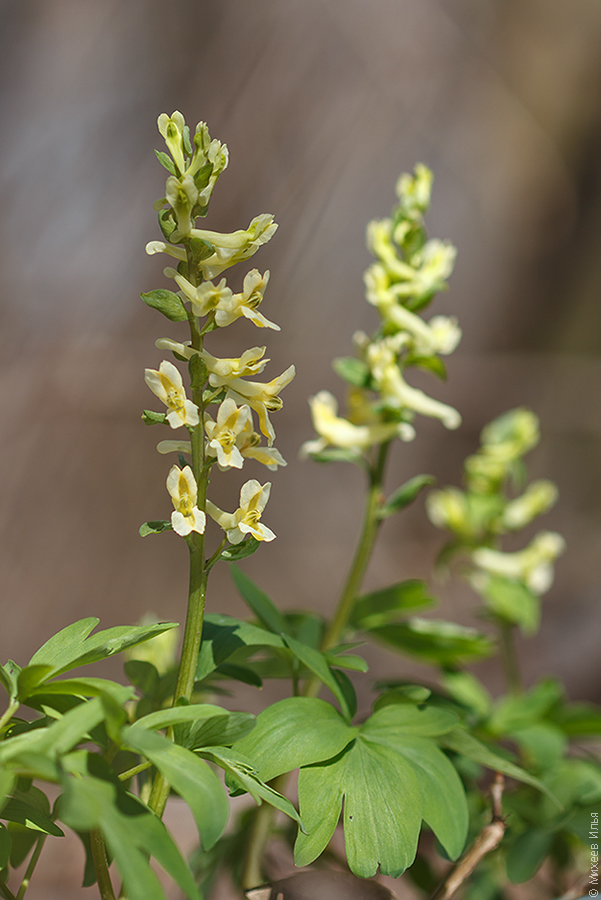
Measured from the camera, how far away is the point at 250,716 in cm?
45

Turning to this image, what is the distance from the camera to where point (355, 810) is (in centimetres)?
44

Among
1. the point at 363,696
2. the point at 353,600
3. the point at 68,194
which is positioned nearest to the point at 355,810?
the point at 353,600

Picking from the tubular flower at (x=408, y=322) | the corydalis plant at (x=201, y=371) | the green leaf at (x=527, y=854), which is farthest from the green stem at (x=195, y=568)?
the green leaf at (x=527, y=854)

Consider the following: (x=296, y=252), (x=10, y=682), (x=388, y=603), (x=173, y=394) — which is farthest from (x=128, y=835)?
(x=296, y=252)

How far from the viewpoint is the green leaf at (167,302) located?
430 mm

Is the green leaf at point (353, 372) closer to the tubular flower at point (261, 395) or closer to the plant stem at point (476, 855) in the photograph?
the tubular flower at point (261, 395)

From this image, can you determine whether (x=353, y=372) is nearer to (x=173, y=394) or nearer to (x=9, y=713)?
(x=173, y=394)

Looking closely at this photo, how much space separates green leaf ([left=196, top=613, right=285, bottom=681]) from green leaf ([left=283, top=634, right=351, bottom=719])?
3 cm

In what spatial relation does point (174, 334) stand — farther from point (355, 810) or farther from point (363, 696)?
point (355, 810)

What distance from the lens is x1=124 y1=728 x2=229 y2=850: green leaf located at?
34 centimetres

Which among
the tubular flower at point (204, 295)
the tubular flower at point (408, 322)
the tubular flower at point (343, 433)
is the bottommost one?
the tubular flower at point (204, 295)

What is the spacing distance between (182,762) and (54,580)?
1322mm

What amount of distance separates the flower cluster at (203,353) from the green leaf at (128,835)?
0.53 ft

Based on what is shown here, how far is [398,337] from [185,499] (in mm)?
405
